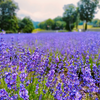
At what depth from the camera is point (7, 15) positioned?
2417cm

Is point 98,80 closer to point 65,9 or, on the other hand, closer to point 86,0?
point 86,0

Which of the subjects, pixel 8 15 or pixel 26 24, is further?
pixel 26 24

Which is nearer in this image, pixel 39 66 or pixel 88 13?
pixel 39 66

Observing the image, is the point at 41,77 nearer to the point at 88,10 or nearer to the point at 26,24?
the point at 88,10

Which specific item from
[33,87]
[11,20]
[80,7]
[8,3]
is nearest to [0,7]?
[8,3]

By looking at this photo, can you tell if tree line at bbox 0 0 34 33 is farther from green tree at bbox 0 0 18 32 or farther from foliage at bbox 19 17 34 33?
foliage at bbox 19 17 34 33

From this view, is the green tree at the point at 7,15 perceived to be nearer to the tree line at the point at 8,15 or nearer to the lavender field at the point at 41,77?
the tree line at the point at 8,15

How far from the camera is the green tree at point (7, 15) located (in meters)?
23.5

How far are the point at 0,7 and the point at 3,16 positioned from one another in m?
1.73

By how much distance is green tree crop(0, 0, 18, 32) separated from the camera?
77.2ft

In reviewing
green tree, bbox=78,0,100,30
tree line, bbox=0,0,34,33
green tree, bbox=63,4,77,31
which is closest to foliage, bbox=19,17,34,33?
green tree, bbox=63,4,77,31

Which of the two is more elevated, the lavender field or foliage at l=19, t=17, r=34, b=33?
foliage at l=19, t=17, r=34, b=33

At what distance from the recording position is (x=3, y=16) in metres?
23.9

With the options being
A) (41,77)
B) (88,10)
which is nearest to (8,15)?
(88,10)
